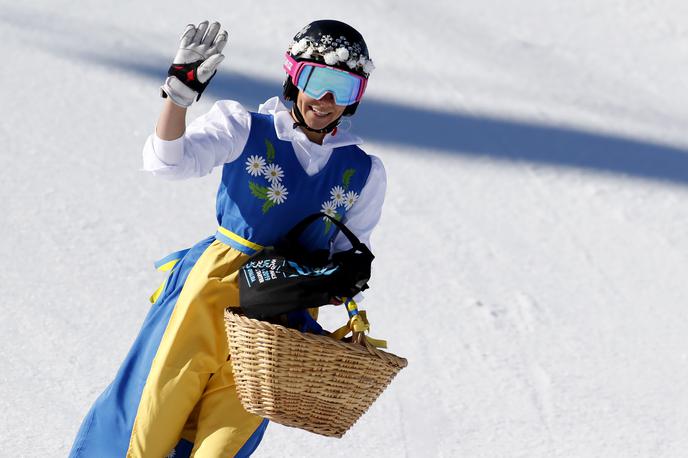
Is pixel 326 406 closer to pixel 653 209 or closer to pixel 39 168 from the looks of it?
pixel 39 168

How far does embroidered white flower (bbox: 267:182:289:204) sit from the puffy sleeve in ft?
0.35

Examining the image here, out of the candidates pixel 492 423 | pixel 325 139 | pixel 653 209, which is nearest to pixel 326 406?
pixel 325 139

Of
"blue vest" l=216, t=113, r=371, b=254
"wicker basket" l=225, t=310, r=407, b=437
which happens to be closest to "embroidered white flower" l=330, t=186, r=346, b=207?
"blue vest" l=216, t=113, r=371, b=254

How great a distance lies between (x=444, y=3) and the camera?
24.8 feet

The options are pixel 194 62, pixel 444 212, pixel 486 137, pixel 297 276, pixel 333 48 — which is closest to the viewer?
pixel 194 62

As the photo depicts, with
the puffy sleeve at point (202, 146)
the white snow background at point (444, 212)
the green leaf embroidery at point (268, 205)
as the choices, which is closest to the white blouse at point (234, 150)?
the puffy sleeve at point (202, 146)

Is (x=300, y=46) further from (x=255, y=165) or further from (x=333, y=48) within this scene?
(x=255, y=165)

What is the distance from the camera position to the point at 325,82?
279cm

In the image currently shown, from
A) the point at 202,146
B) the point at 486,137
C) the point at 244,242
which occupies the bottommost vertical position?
the point at 486,137

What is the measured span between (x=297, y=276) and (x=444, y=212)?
9.15 feet

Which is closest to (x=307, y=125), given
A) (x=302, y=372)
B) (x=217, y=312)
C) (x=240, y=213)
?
(x=240, y=213)

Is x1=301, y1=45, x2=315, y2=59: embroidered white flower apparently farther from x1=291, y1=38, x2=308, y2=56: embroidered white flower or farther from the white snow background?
the white snow background

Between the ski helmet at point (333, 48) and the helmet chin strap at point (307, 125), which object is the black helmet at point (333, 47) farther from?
the helmet chin strap at point (307, 125)

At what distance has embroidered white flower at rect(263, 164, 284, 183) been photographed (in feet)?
9.10
